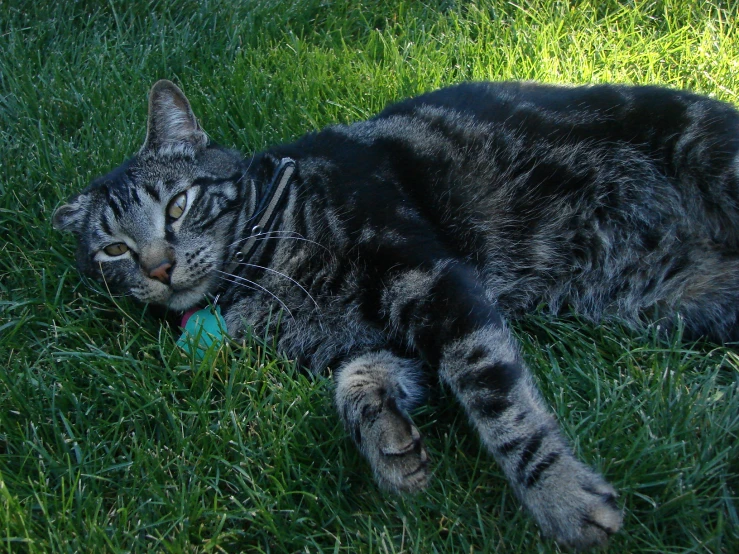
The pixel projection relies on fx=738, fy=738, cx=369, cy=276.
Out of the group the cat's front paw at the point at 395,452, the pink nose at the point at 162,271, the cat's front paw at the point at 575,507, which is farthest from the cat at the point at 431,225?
the cat's front paw at the point at 575,507

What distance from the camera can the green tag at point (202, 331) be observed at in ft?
8.28

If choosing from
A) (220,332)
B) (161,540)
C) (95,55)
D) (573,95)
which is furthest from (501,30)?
Result: (161,540)

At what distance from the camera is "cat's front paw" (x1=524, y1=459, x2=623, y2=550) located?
1.89 meters

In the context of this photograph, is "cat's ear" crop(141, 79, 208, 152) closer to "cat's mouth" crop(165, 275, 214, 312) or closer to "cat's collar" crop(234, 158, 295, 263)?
"cat's collar" crop(234, 158, 295, 263)

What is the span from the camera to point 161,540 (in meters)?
1.91

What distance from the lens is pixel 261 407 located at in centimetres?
232

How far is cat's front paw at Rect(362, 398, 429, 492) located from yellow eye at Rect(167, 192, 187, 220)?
111cm

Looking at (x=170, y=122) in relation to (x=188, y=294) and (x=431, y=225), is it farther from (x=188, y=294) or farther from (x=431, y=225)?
(x=431, y=225)

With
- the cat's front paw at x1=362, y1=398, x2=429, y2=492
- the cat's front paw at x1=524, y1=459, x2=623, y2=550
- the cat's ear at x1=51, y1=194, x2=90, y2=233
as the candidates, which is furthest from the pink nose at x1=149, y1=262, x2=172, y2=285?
the cat's front paw at x1=524, y1=459, x2=623, y2=550

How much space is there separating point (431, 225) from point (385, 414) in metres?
0.79

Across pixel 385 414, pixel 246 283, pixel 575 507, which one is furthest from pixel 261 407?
pixel 575 507

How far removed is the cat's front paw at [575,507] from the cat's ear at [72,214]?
1.96 m

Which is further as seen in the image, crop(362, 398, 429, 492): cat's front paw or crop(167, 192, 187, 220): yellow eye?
crop(167, 192, 187, 220): yellow eye

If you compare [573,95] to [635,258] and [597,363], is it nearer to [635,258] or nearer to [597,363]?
[635,258]
